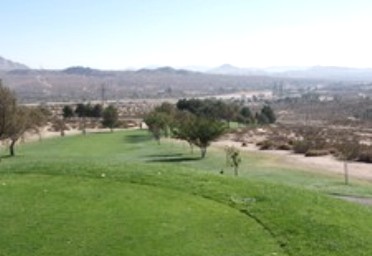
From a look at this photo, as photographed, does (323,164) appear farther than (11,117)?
Yes

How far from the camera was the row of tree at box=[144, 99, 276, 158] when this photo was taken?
219 ft

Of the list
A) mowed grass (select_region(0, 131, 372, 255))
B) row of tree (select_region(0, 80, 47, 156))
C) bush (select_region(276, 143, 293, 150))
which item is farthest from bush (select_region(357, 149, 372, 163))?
mowed grass (select_region(0, 131, 372, 255))

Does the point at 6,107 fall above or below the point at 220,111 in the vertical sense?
above

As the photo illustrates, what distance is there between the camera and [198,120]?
6888 centimetres

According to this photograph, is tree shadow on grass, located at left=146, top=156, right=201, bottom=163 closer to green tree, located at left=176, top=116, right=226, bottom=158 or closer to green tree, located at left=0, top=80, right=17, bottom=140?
green tree, located at left=176, top=116, right=226, bottom=158

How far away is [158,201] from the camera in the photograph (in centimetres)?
1764

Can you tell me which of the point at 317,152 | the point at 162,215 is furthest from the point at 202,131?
the point at 162,215

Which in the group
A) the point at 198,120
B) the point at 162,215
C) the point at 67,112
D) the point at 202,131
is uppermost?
the point at 162,215

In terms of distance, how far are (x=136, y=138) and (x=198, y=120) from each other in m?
25.7

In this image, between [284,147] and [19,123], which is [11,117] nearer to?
[19,123]

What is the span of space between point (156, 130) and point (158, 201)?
68.0m

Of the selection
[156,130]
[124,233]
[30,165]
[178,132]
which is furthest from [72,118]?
[124,233]

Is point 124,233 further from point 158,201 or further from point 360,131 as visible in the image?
point 360,131

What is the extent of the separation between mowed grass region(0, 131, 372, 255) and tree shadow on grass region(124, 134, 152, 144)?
65303 mm
